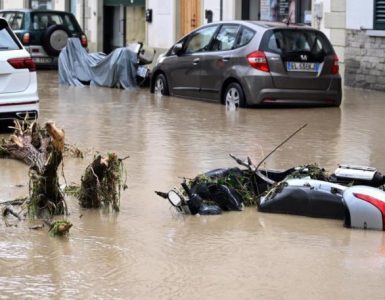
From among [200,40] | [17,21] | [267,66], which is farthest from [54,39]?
[267,66]

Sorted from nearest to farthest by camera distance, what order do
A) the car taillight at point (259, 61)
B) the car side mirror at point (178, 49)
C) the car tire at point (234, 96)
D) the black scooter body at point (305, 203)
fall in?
the black scooter body at point (305, 203) → the car taillight at point (259, 61) → the car tire at point (234, 96) → the car side mirror at point (178, 49)

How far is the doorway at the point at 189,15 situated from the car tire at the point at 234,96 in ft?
31.4

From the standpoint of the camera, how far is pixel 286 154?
34.3ft

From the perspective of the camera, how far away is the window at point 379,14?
729 inches

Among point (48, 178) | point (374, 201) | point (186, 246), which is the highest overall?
point (48, 178)

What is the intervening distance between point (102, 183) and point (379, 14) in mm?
12401

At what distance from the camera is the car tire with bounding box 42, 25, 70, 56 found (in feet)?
82.2

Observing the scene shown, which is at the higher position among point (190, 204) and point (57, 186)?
point (57, 186)

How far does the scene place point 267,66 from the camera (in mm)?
15016

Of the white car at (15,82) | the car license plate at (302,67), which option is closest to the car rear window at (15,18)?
the car license plate at (302,67)

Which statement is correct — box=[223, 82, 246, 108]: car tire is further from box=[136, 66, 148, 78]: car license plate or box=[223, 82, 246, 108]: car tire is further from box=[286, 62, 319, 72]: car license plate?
box=[136, 66, 148, 78]: car license plate

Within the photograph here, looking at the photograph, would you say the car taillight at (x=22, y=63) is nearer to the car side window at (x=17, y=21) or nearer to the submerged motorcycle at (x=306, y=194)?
the submerged motorcycle at (x=306, y=194)

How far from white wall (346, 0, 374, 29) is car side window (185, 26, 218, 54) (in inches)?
153

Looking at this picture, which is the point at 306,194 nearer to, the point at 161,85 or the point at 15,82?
the point at 15,82
